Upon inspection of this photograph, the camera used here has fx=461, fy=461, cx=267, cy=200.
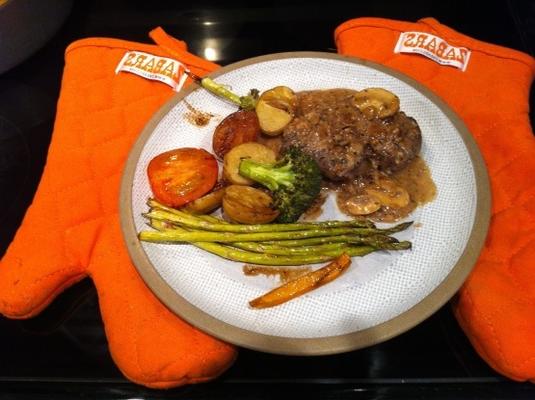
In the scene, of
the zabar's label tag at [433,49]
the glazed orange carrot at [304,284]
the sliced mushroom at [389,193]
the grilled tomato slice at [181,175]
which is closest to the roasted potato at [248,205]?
the grilled tomato slice at [181,175]

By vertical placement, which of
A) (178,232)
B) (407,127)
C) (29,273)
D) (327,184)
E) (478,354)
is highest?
(407,127)

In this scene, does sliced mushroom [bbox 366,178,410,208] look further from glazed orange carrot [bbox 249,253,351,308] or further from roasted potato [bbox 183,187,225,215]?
roasted potato [bbox 183,187,225,215]

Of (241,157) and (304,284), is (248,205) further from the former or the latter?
(304,284)

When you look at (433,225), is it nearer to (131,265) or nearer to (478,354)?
(478,354)

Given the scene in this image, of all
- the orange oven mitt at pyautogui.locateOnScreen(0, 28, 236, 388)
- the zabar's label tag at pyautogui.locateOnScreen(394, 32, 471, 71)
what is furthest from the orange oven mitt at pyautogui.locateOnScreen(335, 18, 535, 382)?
the orange oven mitt at pyautogui.locateOnScreen(0, 28, 236, 388)

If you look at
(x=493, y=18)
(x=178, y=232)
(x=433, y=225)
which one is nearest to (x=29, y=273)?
(x=178, y=232)

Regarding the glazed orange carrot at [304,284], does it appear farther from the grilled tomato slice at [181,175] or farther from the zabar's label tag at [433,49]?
the zabar's label tag at [433,49]
